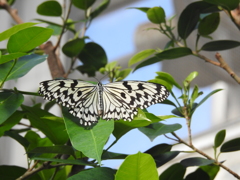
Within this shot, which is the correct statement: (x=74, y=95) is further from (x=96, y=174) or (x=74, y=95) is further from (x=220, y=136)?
(x=220, y=136)

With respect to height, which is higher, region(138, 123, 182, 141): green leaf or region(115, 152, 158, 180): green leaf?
region(115, 152, 158, 180): green leaf

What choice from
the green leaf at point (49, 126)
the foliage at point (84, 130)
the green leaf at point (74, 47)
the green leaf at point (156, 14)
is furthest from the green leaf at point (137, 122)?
the green leaf at point (74, 47)

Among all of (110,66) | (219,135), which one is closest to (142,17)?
(110,66)

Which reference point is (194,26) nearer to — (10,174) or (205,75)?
(10,174)

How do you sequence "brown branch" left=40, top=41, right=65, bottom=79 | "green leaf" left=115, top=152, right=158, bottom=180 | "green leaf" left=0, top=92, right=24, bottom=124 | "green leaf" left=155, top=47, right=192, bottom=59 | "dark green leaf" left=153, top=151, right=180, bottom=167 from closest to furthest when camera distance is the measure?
"green leaf" left=115, top=152, right=158, bottom=180 < "green leaf" left=0, top=92, right=24, bottom=124 < "dark green leaf" left=153, top=151, right=180, bottom=167 < "green leaf" left=155, top=47, right=192, bottom=59 < "brown branch" left=40, top=41, right=65, bottom=79

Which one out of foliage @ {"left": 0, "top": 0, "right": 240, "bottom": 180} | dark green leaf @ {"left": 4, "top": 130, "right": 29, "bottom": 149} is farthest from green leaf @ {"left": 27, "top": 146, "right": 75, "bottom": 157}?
dark green leaf @ {"left": 4, "top": 130, "right": 29, "bottom": 149}

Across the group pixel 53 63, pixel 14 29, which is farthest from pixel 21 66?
pixel 53 63

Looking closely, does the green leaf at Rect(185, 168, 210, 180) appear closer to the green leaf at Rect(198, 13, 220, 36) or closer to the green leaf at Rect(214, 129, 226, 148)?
the green leaf at Rect(214, 129, 226, 148)
